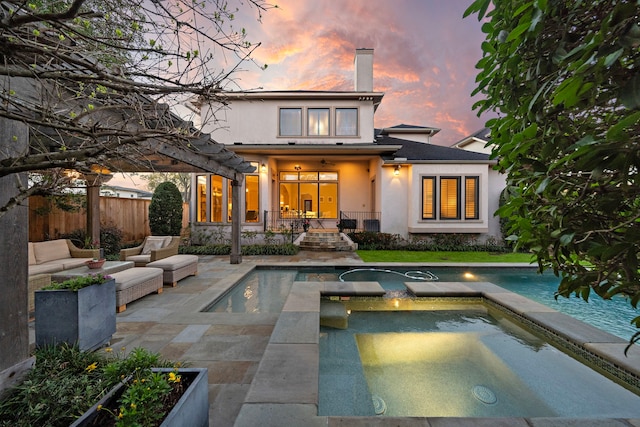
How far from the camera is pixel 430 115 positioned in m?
19.6

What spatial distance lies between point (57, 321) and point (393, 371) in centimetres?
400

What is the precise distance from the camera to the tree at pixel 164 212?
12.0m

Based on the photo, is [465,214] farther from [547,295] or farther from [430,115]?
[430,115]

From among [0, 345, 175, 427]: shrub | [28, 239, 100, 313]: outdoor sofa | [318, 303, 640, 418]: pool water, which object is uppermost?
[28, 239, 100, 313]: outdoor sofa

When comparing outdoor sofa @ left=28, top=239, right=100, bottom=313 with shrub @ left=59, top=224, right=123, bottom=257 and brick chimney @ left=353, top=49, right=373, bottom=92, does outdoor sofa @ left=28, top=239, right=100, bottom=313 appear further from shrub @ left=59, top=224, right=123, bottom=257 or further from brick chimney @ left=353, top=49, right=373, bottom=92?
brick chimney @ left=353, top=49, right=373, bottom=92

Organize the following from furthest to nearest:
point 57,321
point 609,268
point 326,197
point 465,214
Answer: point 326,197, point 465,214, point 57,321, point 609,268

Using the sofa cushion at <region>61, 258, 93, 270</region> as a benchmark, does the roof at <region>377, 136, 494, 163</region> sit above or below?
above

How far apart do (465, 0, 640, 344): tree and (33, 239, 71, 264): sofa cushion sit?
29.4 feet

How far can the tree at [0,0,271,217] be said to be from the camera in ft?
5.24

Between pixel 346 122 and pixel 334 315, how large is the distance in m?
10.5

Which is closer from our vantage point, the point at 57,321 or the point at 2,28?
the point at 2,28

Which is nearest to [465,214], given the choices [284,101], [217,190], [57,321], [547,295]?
[547,295]

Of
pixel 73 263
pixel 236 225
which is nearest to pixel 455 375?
pixel 236 225

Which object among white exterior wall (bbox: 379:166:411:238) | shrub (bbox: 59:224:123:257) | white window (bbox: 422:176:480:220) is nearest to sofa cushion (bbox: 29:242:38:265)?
shrub (bbox: 59:224:123:257)
